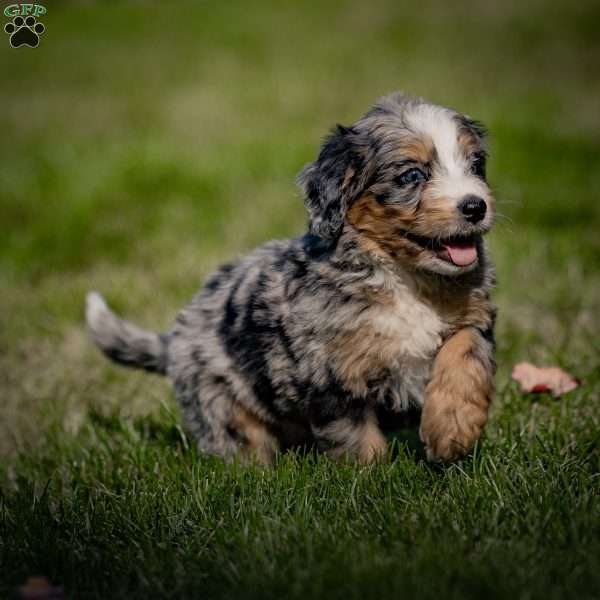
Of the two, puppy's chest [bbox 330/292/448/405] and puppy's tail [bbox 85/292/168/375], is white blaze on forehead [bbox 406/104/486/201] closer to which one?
puppy's chest [bbox 330/292/448/405]

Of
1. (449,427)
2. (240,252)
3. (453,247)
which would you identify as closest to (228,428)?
(449,427)

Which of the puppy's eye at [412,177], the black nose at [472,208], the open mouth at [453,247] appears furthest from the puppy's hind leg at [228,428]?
the black nose at [472,208]

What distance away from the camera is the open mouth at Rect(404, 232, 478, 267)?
3.22m

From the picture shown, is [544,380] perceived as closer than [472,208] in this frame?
No

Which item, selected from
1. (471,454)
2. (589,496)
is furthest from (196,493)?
(589,496)

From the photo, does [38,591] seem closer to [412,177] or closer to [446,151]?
[412,177]

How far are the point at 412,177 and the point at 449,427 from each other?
0.95 metres

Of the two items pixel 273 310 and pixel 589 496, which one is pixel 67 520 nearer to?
pixel 273 310

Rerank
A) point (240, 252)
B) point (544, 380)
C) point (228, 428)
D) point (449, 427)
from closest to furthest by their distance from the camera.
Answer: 1. point (449, 427)
2. point (228, 428)
3. point (544, 380)
4. point (240, 252)

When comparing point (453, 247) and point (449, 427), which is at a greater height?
point (453, 247)

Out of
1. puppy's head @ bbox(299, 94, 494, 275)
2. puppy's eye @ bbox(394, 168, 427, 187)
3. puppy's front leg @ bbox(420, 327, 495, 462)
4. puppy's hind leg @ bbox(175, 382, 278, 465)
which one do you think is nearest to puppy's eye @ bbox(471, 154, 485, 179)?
puppy's head @ bbox(299, 94, 494, 275)

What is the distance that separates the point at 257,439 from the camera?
380 centimetres

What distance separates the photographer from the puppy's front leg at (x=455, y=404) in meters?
3.09

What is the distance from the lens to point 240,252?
686 centimetres
